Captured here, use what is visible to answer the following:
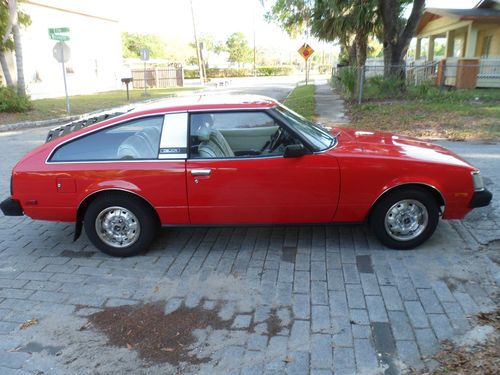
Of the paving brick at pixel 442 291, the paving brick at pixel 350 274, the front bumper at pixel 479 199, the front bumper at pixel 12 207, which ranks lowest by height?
the paving brick at pixel 350 274

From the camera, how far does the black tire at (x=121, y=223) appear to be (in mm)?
4312

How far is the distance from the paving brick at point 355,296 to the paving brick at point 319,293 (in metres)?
0.18

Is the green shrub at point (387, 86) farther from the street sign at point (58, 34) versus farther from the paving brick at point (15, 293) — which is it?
the paving brick at point (15, 293)

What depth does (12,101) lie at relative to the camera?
1669 centimetres

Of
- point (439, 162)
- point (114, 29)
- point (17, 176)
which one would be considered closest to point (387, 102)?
point (439, 162)

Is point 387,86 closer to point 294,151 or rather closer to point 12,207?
point 294,151

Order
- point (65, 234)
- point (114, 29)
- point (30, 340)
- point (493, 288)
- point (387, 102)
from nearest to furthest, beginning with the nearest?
point (30, 340), point (493, 288), point (65, 234), point (387, 102), point (114, 29)

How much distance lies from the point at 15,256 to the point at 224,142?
2479mm

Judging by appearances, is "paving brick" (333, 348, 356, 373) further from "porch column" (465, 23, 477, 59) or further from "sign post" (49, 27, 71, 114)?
"porch column" (465, 23, 477, 59)

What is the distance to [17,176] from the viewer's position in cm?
435

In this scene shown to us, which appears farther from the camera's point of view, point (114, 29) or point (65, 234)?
point (114, 29)

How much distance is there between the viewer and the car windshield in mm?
4309

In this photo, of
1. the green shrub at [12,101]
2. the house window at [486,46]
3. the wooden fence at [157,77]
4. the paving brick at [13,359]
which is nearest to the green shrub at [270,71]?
the wooden fence at [157,77]

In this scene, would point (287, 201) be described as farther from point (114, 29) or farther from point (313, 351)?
point (114, 29)
